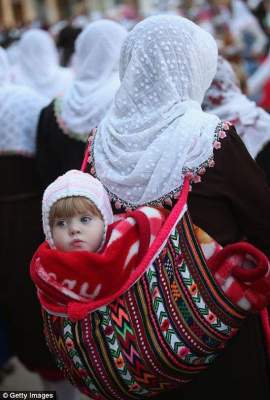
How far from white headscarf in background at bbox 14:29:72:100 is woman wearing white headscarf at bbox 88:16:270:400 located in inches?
150

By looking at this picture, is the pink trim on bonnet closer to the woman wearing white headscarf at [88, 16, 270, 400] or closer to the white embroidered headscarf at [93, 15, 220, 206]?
the woman wearing white headscarf at [88, 16, 270, 400]

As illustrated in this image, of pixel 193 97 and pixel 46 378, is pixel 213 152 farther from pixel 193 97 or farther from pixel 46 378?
pixel 46 378

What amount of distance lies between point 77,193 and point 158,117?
0.33 m

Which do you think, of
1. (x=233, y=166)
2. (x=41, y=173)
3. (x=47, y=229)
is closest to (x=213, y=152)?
(x=233, y=166)

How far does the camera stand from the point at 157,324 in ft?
5.30

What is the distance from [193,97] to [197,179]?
0.96 feet

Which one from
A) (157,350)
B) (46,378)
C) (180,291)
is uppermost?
(180,291)

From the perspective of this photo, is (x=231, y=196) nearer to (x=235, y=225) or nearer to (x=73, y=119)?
(x=235, y=225)

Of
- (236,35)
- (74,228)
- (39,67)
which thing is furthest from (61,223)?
(236,35)

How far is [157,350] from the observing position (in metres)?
1.61

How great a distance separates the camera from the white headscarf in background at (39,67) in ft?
18.7

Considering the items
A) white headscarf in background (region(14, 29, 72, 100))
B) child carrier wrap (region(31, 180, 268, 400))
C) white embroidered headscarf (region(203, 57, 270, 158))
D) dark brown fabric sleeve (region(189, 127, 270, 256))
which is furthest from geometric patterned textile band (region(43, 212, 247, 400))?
white headscarf in background (region(14, 29, 72, 100))

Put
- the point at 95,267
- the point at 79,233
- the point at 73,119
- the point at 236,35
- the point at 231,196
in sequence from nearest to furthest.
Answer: the point at 95,267 → the point at 79,233 → the point at 231,196 → the point at 73,119 → the point at 236,35

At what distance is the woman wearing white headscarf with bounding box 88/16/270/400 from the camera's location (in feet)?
5.75
